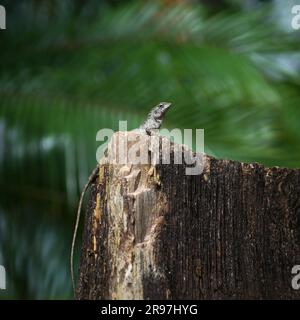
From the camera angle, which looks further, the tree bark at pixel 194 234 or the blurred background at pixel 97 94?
the blurred background at pixel 97 94

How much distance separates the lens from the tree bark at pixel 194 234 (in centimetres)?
259

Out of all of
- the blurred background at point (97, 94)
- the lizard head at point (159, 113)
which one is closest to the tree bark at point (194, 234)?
the lizard head at point (159, 113)

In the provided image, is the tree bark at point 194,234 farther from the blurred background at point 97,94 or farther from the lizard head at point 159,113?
the blurred background at point 97,94

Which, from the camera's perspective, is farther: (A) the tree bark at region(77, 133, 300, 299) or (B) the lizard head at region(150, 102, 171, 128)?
(B) the lizard head at region(150, 102, 171, 128)

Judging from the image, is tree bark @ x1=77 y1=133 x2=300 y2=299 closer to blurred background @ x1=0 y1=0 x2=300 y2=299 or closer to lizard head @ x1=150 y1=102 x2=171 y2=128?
lizard head @ x1=150 y1=102 x2=171 y2=128

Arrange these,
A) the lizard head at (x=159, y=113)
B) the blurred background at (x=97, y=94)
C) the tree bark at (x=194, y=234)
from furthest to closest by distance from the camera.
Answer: the blurred background at (x=97, y=94), the lizard head at (x=159, y=113), the tree bark at (x=194, y=234)

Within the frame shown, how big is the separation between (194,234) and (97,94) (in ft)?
8.74

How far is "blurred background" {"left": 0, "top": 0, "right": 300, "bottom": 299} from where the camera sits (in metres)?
4.95

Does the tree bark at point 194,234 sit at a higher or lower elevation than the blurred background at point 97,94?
lower

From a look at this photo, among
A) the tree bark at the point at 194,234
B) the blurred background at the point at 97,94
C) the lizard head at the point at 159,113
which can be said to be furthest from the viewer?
the blurred background at the point at 97,94

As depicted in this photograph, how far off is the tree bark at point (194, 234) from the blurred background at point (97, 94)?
69.8 inches

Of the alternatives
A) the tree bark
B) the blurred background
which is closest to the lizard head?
the blurred background

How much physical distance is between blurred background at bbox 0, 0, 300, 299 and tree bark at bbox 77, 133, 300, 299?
177cm
